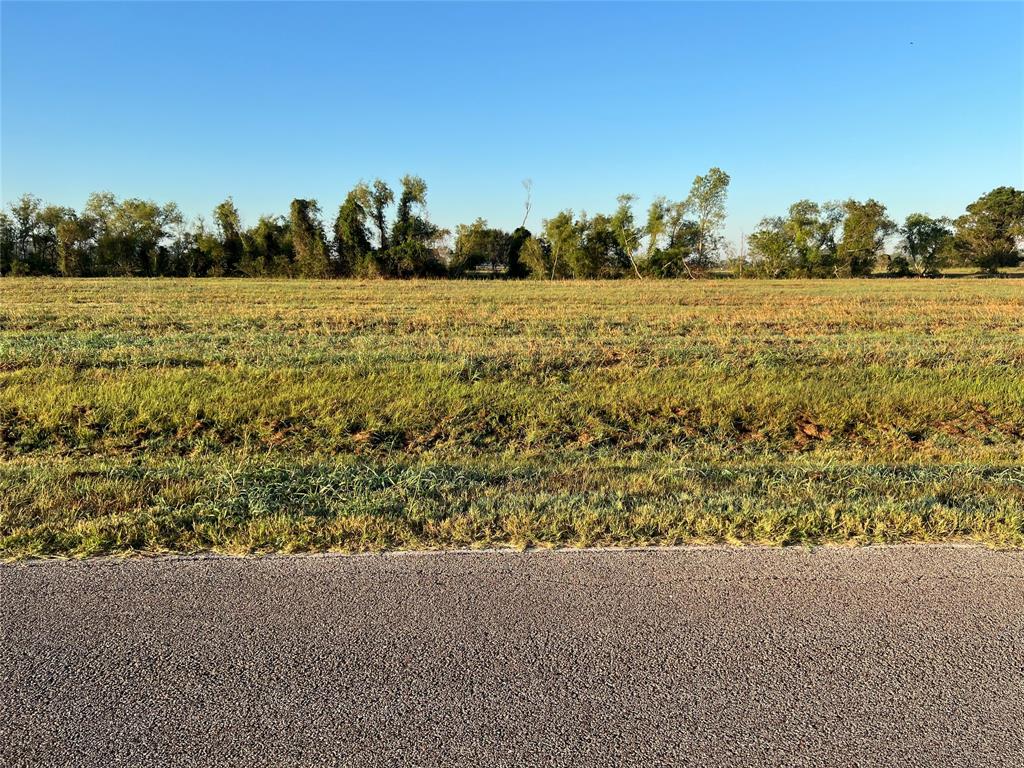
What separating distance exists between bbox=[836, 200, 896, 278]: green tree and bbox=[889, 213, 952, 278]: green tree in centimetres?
283

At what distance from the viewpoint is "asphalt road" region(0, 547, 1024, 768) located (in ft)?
7.72

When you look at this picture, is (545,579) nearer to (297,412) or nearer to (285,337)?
(297,412)

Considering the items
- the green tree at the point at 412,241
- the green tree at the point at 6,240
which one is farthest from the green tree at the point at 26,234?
the green tree at the point at 412,241

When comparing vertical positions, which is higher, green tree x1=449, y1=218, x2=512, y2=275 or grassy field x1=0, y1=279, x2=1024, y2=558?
green tree x1=449, y1=218, x2=512, y2=275

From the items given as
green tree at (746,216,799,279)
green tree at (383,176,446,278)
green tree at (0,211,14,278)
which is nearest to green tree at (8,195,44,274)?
green tree at (0,211,14,278)

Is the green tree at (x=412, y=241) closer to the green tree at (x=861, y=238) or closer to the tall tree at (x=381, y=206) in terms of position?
the tall tree at (x=381, y=206)

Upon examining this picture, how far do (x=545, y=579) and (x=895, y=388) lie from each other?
725 centimetres

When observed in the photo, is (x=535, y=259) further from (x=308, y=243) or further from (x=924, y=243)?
(x=924, y=243)

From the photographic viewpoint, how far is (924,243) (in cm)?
7669

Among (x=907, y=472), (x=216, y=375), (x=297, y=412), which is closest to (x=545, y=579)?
(x=907, y=472)

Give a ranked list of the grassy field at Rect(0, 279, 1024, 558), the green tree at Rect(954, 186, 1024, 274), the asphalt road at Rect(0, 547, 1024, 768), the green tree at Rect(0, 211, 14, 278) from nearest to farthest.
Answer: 1. the asphalt road at Rect(0, 547, 1024, 768)
2. the grassy field at Rect(0, 279, 1024, 558)
3. the green tree at Rect(0, 211, 14, 278)
4. the green tree at Rect(954, 186, 1024, 274)

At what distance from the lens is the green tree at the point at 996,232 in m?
73.3

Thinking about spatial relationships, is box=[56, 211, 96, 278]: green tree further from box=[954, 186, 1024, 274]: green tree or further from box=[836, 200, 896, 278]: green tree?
box=[954, 186, 1024, 274]: green tree

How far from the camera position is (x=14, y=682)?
Answer: 2660 mm
